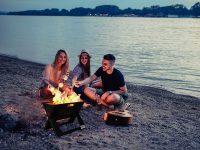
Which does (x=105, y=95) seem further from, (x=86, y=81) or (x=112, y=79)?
(x=86, y=81)

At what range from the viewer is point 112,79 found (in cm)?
1033

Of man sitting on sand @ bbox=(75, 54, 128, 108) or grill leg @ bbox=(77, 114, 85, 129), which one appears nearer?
grill leg @ bbox=(77, 114, 85, 129)

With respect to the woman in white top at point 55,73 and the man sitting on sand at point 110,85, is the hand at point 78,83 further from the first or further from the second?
the woman in white top at point 55,73

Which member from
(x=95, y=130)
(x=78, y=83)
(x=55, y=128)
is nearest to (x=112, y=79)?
(x=78, y=83)

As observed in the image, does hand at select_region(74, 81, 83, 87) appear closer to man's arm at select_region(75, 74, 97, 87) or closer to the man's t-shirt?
man's arm at select_region(75, 74, 97, 87)

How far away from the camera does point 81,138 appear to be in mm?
8234

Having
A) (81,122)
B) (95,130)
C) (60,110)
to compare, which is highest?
(60,110)

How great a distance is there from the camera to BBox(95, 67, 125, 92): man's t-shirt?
1027 centimetres

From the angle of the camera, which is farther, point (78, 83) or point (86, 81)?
point (86, 81)

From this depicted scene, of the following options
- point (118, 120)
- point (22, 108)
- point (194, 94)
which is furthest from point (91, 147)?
point (194, 94)

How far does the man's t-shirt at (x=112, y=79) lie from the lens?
404 inches

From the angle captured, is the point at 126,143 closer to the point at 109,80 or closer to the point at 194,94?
the point at 109,80

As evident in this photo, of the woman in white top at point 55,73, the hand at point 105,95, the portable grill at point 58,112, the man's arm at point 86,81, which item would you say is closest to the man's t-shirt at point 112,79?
the man's arm at point 86,81

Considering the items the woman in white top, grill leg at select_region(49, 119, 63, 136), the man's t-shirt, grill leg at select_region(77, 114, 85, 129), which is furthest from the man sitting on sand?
grill leg at select_region(49, 119, 63, 136)
